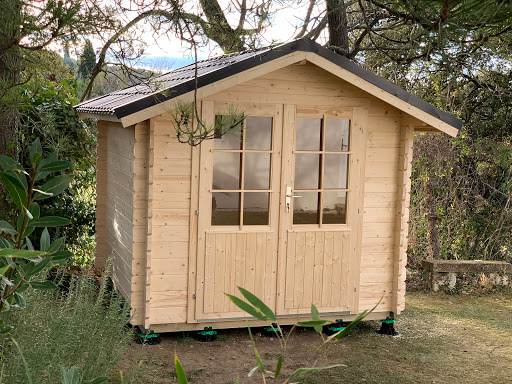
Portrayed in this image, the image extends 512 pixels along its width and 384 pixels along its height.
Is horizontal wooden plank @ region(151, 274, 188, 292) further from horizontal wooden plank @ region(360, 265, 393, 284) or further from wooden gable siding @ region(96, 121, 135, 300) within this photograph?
horizontal wooden plank @ region(360, 265, 393, 284)

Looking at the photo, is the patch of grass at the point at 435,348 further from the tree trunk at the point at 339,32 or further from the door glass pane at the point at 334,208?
the tree trunk at the point at 339,32

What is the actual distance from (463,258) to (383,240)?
3.40 metres

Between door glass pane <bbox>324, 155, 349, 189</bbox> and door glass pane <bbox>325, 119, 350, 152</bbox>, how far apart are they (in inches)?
3.4

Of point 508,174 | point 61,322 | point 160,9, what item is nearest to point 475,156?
point 508,174

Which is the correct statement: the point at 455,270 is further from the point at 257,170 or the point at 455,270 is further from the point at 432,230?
the point at 257,170

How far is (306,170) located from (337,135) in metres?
0.46

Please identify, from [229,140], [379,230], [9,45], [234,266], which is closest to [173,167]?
[229,140]

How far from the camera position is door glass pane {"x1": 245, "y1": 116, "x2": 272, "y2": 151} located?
234 inches

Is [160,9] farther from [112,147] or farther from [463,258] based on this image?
[463,258]

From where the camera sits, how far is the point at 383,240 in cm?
657

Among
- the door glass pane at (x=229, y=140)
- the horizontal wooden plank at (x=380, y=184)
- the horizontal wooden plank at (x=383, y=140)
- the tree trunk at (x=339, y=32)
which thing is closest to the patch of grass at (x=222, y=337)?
the door glass pane at (x=229, y=140)

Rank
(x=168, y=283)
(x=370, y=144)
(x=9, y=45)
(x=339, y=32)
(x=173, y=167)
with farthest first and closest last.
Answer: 1. (x=339, y=32)
2. (x=370, y=144)
3. (x=168, y=283)
4. (x=173, y=167)
5. (x=9, y=45)

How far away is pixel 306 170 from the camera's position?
614 cm

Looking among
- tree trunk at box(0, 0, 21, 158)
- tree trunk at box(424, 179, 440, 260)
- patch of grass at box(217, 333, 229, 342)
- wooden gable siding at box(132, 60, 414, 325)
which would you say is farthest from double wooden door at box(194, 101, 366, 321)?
tree trunk at box(424, 179, 440, 260)
